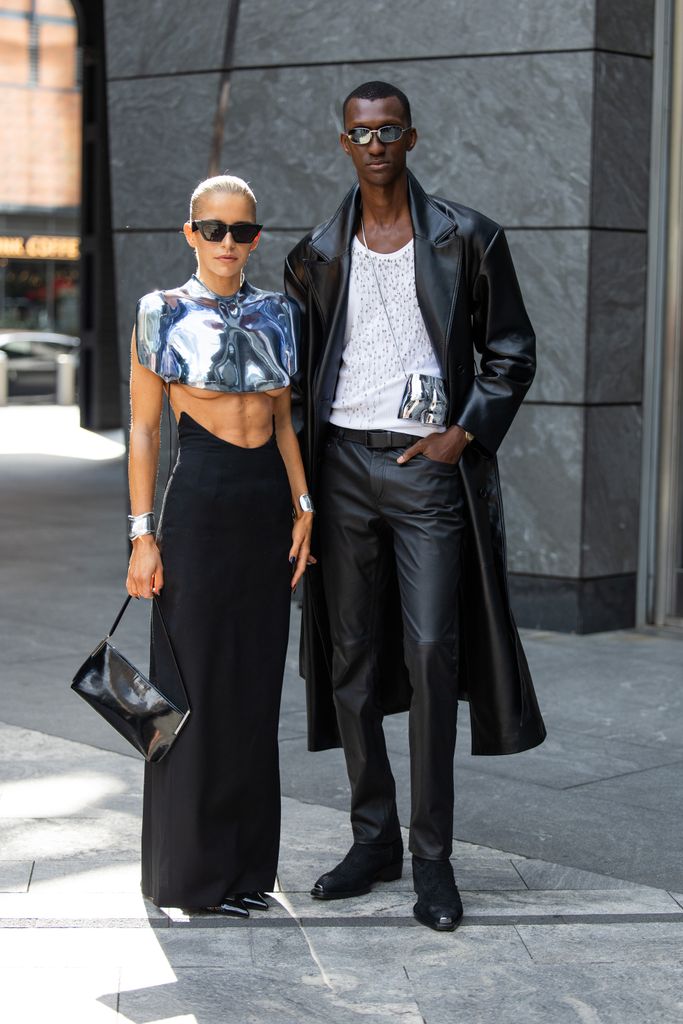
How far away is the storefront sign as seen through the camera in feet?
131

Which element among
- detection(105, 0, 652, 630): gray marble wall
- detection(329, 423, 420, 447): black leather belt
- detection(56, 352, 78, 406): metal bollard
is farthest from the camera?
detection(56, 352, 78, 406): metal bollard

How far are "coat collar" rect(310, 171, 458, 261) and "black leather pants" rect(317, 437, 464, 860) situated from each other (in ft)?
1.68

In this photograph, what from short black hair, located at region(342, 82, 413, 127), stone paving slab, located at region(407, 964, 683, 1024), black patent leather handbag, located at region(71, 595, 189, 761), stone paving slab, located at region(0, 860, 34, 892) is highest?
short black hair, located at region(342, 82, 413, 127)

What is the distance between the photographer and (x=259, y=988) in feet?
12.0

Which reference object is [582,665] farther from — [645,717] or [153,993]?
[153,993]

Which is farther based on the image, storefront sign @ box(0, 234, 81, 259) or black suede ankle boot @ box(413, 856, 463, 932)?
storefront sign @ box(0, 234, 81, 259)

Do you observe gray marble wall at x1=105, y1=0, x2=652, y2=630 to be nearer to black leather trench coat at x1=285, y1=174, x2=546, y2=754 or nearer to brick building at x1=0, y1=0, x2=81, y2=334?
black leather trench coat at x1=285, y1=174, x2=546, y2=754

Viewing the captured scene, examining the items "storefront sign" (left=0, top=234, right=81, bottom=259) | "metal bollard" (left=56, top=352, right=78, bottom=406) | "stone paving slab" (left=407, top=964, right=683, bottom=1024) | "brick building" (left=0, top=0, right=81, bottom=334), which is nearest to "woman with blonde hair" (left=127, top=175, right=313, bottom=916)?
"stone paving slab" (left=407, top=964, right=683, bottom=1024)

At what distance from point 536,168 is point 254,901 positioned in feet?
15.3

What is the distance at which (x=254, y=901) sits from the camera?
4199 mm

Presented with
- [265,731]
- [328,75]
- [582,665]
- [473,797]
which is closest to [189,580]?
[265,731]

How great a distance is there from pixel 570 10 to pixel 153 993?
5.53 meters

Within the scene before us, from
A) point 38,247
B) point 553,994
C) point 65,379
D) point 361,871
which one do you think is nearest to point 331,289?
point 361,871

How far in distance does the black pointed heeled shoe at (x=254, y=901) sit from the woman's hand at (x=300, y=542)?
0.80 metres
